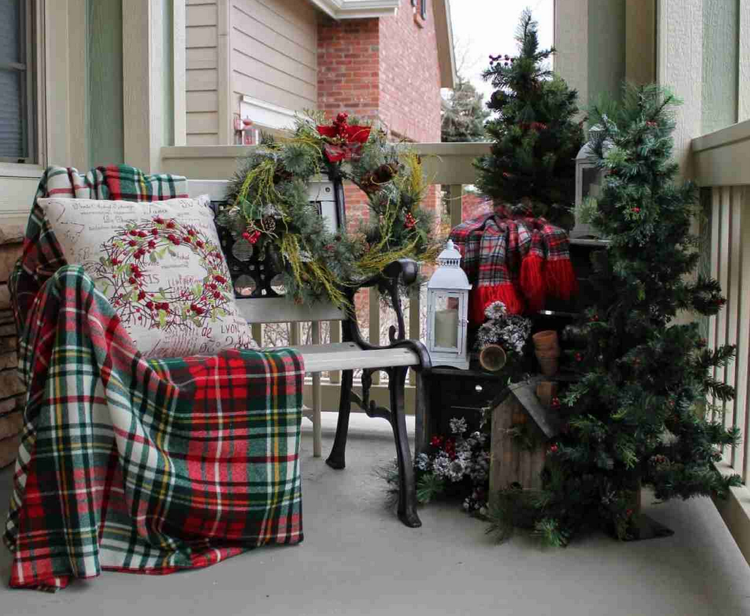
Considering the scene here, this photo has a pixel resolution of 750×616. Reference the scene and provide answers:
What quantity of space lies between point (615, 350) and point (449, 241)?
0.62 metres

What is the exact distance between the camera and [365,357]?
7.91 feet

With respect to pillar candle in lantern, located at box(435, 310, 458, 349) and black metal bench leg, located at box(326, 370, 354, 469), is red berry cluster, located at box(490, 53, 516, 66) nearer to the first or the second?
pillar candle in lantern, located at box(435, 310, 458, 349)

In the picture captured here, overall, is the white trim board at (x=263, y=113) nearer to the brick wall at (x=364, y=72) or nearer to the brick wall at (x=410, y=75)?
the brick wall at (x=364, y=72)

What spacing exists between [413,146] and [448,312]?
A: 0.69m

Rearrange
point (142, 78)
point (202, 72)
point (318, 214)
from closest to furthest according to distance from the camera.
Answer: point (318, 214) < point (142, 78) < point (202, 72)

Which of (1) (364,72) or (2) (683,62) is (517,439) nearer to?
(2) (683,62)

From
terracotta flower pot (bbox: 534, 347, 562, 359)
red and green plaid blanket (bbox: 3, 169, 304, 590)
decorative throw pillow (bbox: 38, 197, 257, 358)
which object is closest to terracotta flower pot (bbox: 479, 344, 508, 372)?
terracotta flower pot (bbox: 534, 347, 562, 359)

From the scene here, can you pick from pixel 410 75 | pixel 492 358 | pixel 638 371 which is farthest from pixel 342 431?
pixel 410 75

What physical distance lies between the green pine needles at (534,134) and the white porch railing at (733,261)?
44 centimetres

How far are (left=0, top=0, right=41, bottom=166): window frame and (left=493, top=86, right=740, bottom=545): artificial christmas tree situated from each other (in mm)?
2079

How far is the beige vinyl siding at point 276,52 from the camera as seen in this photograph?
6348mm

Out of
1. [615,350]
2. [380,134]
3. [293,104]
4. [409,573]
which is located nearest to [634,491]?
[615,350]

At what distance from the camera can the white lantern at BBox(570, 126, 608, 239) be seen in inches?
102

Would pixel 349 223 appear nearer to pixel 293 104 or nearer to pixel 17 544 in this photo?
pixel 17 544
